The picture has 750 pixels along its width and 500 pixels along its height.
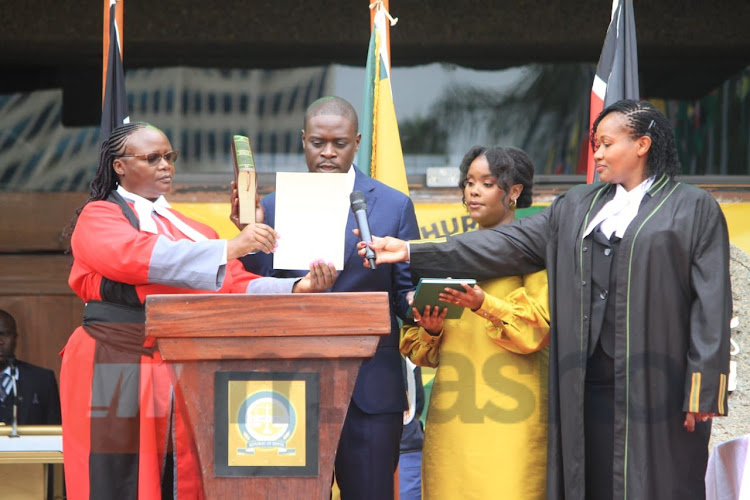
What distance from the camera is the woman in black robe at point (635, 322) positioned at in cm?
323

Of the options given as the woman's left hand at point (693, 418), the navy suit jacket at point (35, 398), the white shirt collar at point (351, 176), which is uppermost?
the white shirt collar at point (351, 176)

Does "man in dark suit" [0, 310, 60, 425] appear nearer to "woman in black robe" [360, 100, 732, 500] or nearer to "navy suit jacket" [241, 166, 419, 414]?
"navy suit jacket" [241, 166, 419, 414]

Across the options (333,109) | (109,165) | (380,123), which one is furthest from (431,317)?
(380,123)

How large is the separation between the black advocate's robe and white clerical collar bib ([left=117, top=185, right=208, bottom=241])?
4.07 feet

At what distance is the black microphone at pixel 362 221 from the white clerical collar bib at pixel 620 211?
764 millimetres

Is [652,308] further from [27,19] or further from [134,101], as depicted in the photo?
[27,19]

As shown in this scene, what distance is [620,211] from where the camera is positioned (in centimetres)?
344

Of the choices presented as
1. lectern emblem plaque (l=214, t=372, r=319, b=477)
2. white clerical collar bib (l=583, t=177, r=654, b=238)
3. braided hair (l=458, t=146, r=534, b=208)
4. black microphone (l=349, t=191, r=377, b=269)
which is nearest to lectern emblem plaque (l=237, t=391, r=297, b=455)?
lectern emblem plaque (l=214, t=372, r=319, b=477)

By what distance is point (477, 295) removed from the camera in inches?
132

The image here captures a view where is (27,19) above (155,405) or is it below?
above

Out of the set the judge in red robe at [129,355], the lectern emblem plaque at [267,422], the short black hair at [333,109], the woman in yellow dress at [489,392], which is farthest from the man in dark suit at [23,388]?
the lectern emblem plaque at [267,422]

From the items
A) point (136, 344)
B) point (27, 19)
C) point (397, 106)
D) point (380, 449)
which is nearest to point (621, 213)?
point (380, 449)

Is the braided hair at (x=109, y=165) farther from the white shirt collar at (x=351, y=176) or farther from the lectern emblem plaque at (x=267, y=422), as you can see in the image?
the lectern emblem plaque at (x=267, y=422)

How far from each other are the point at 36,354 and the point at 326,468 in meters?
4.03
